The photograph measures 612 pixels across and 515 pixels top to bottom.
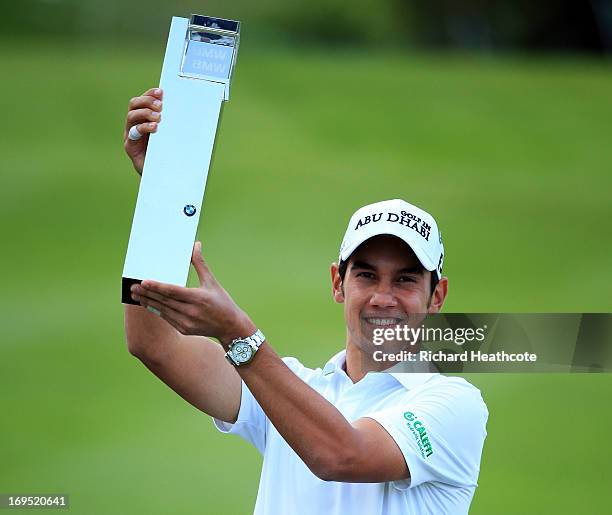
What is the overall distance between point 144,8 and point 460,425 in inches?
539

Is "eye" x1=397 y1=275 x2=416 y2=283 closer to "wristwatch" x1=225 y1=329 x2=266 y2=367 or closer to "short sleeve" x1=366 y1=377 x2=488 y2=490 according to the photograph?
"short sleeve" x1=366 y1=377 x2=488 y2=490

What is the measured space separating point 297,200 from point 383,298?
10920 mm

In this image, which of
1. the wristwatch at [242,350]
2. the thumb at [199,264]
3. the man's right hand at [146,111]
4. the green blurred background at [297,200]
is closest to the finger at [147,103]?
the man's right hand at [146,111]

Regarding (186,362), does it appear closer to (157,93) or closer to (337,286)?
(337,286)

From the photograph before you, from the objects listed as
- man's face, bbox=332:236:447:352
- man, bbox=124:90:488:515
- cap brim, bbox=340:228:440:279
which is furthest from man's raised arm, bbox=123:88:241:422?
cap brim, bbox=340:228:440:279

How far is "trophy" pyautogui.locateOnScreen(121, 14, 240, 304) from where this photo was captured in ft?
7.86

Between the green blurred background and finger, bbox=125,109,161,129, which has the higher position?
the green blurred background

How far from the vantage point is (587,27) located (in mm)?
16609

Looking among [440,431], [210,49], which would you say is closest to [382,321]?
[440,431]

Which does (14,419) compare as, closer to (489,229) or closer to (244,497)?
(244,497)

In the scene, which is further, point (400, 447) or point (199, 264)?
point (400, 447)

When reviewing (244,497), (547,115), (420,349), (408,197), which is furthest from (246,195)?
(420,349)

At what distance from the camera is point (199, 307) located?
2.30 metres

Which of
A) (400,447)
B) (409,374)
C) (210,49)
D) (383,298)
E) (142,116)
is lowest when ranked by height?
(400,447)
